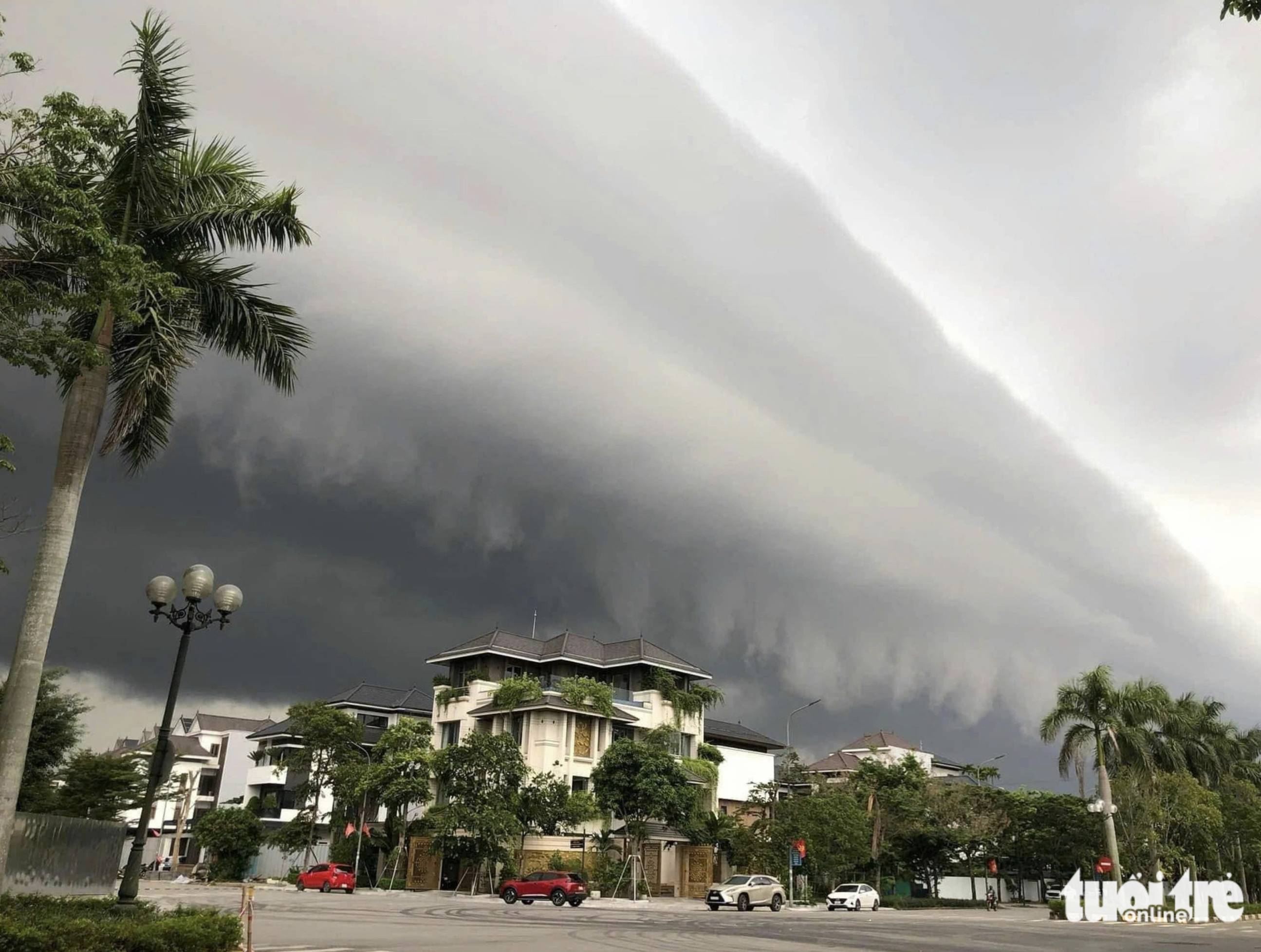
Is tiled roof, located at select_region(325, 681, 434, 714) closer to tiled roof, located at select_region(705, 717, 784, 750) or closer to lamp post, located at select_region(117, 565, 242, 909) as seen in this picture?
tiled roof, located at select_region(705, 717, 784, 750)

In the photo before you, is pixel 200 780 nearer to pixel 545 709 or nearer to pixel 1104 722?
pixel 545 709

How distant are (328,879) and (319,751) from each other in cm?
942

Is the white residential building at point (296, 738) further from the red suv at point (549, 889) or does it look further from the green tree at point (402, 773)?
the red suv at point (549, 889)

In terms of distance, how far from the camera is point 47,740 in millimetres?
41562

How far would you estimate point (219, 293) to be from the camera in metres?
18.8

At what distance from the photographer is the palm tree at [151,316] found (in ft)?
48.9

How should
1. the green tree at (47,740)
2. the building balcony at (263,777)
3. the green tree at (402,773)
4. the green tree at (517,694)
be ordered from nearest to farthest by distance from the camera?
the green tree at (47,740), the green tree at (402,773), the green tree at (517,694), the building balcony at (263,777)

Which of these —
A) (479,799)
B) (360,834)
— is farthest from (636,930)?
(360,834)

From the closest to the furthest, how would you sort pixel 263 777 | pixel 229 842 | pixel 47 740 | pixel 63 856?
1. pixel 63 856
2. pixel 47 740
3. pixel 229 842
4. pixel 263 777

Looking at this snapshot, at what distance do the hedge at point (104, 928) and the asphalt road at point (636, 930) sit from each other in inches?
99.4

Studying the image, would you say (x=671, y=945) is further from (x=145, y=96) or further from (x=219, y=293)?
(x=145, y=96)

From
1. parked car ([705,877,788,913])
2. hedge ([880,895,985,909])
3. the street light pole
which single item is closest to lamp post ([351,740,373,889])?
the street light pole

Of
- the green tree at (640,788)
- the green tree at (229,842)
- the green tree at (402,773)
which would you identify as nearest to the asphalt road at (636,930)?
the green tree at (640,788)

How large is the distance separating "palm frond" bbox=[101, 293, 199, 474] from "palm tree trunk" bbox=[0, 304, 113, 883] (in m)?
0.42
